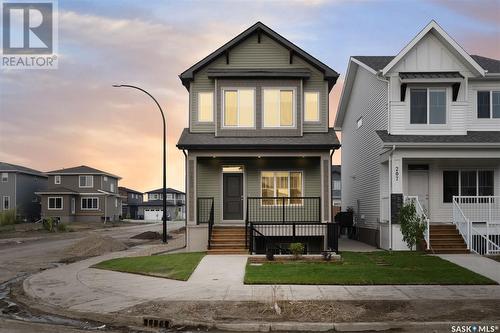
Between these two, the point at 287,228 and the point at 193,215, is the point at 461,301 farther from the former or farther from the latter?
the point at 193,215

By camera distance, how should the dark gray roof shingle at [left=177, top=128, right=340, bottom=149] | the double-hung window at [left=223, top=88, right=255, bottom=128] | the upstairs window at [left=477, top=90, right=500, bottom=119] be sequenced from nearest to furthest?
the dark gray roof shingle at [left=177, top=128, right=340, bottom=149] → the double-hung window at [left=223, top=88, right=255, bottom=128] → the upstairs window at [left=477, top=90, right=500, bottom=119]

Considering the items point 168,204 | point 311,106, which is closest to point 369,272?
point 311,106

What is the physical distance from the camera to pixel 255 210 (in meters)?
24.8

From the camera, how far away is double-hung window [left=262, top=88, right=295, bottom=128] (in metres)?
24.7

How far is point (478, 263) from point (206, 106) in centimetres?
1293

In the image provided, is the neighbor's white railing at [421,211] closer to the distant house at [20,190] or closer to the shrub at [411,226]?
the shrub at [411,226]

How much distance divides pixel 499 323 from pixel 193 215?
1462 cm

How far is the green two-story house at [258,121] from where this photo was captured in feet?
80.4

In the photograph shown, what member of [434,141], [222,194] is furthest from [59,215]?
[434,141]

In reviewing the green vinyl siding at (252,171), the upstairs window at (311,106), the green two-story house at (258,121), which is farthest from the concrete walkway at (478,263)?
the upstairs window at (311,106)

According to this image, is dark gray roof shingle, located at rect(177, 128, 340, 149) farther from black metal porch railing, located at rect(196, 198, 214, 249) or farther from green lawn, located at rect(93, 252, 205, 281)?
green lawn, located at rect(93, 252, 205, 281)

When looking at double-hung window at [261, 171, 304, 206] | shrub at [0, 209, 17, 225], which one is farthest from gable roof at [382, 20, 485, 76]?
shrub at [0, 209, 17, 225]

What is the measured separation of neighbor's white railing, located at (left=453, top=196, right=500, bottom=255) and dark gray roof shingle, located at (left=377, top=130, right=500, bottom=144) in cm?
230

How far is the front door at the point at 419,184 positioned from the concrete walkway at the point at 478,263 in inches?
181
